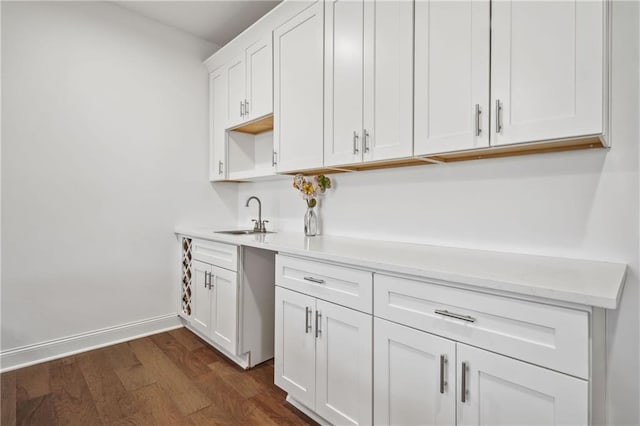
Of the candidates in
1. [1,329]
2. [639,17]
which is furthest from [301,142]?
[1,329]

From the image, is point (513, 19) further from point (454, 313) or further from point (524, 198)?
point (454, 313)

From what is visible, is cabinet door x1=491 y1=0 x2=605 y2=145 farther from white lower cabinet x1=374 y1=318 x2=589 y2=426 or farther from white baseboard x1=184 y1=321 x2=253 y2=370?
white baseboard x1=184 y1=321 x2=253 y2=370

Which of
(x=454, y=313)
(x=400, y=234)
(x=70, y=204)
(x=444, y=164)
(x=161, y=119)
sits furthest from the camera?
(x=161, y=119)

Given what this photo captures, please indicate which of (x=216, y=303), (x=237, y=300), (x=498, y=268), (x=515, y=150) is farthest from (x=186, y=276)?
(x=515, y=150)

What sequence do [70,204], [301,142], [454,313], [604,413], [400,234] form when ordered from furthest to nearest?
[70,204]
[301,142]
[400,234]
[604,413]
[454,313]

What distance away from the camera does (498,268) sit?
1126mm

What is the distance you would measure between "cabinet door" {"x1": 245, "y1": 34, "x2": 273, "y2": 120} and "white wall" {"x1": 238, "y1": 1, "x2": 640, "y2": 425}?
103 cm

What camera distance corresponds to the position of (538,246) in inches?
55.4

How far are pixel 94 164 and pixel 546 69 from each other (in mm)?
2883

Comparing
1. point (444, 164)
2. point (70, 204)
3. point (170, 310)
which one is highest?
point (444, 164)

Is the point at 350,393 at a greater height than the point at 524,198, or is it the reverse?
the point at 524,198

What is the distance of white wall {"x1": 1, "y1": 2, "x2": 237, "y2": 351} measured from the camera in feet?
7.18

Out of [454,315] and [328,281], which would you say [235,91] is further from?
[454,315]

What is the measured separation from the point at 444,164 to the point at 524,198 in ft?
1.38
